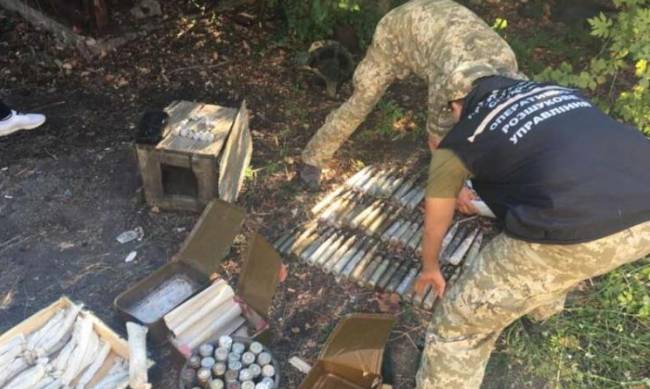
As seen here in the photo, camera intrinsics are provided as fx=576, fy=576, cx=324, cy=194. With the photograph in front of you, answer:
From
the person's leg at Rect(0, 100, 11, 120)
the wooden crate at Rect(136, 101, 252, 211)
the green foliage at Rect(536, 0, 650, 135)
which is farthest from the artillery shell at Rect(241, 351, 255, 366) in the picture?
the person's leg at Rect(0, 100, 11, 120)

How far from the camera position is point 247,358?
4.09 m

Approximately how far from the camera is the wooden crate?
515 cm

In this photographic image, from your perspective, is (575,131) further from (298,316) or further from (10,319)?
(10,319)

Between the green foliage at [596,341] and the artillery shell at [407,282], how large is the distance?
0.88m

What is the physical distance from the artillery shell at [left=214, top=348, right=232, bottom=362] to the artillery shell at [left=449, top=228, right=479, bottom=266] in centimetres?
216

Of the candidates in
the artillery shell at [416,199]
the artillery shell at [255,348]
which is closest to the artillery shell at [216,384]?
the artillery shell at [255,348]

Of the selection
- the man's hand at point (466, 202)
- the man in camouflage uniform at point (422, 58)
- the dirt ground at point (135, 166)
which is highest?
the man in camouflage uniform at point (422, 58)

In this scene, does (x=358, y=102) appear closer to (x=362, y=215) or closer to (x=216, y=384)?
(x=362, y=215)

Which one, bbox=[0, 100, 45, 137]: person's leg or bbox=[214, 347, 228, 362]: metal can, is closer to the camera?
bbox=[214, 347, 228, 362]: metal can

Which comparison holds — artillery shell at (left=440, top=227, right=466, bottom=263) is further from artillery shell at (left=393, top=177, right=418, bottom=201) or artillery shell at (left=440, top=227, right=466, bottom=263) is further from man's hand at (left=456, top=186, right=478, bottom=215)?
artillery shell at (left=393, top=177, right=418, bottom=201)

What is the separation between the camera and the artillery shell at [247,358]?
13.4 ft

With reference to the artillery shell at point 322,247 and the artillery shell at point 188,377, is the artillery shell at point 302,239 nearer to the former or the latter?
the artillery shell at point 322,247

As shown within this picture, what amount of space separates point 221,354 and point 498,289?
Result: 1962 millimetres

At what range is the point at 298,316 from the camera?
4867 mm
